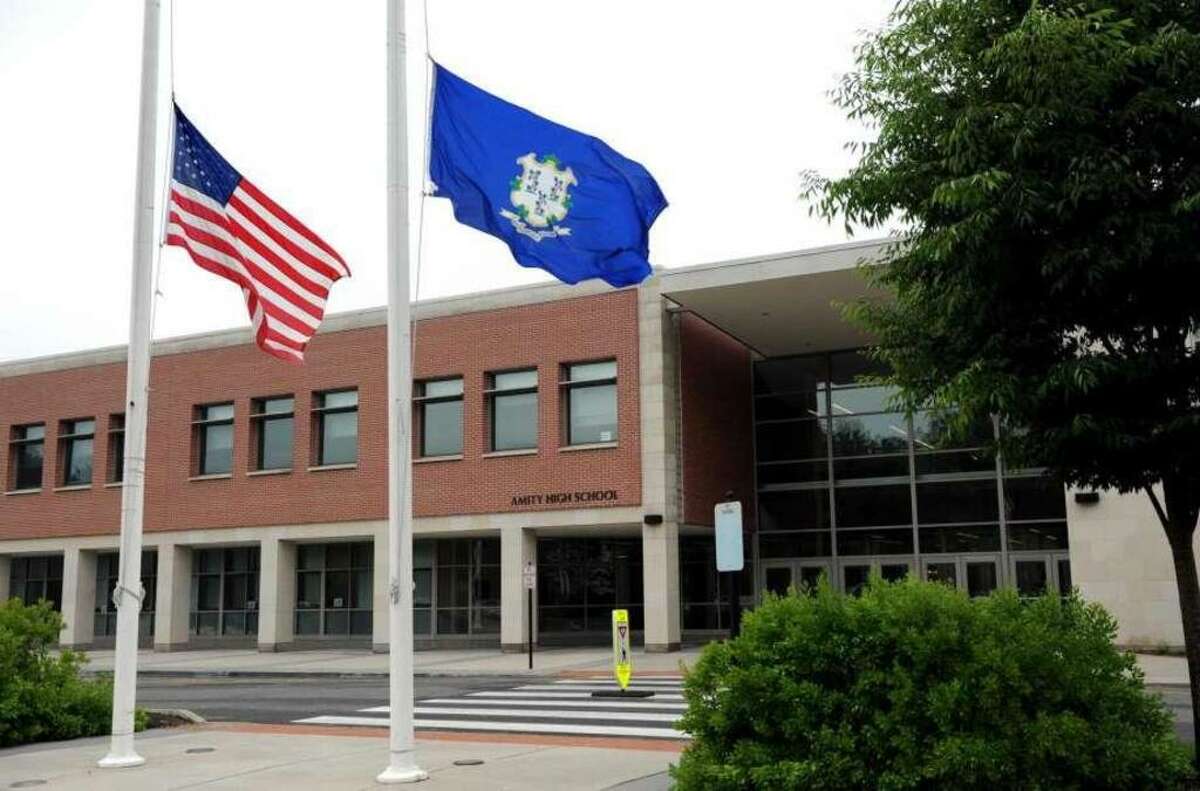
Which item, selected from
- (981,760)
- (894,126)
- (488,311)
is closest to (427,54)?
(894,126)

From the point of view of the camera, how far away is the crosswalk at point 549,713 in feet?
46.3

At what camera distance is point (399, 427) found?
33.6 ft

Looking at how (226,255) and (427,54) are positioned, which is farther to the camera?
(226,255)

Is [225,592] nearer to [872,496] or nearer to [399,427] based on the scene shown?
[872,496]

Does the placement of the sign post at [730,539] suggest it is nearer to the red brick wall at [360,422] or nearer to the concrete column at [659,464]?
the concrete column at [659,464]

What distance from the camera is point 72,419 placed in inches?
1601

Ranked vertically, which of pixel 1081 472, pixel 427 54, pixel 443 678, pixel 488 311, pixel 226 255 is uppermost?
pixel 488 311

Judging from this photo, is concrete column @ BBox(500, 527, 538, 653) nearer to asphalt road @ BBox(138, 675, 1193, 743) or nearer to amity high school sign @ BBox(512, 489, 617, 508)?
amity high school sign @ BBox(512, 489, 617, 508)

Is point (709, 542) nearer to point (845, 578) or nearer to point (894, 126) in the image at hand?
point (845, 578)

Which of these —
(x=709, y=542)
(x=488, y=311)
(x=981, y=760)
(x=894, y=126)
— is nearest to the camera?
(x=981, y=760)

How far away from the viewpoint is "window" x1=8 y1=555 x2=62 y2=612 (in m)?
42.3

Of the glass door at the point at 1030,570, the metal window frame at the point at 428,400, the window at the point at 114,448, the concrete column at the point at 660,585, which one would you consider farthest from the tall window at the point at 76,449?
the glass door at the point at 1030,570

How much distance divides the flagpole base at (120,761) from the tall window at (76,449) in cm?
3112

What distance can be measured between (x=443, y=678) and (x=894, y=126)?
17850 mm
